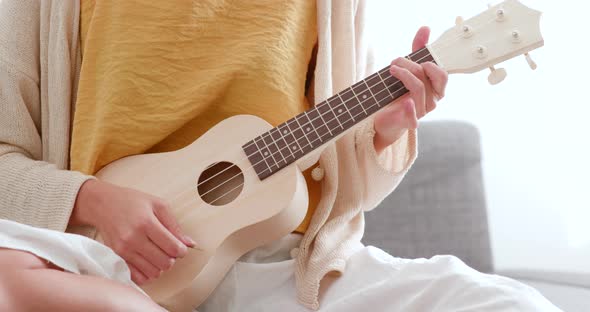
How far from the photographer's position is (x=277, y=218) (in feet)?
3.39

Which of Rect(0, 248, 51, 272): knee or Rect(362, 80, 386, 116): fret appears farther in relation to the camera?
Rect(362, 80, 386, 116): fret

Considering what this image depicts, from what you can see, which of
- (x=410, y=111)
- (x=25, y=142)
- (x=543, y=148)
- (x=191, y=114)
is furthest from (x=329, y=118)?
(x=543, y=148)

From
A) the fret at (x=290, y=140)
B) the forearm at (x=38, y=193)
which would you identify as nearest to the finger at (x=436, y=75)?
the fret at (x=290, y=140)

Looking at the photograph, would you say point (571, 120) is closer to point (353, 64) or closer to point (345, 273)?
point (353, 64)

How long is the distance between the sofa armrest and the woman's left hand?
1.99 ft

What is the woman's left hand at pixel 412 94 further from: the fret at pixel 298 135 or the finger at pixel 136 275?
the finger at pixel 136 275

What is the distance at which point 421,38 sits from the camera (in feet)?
3.75

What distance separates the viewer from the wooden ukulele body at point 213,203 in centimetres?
103

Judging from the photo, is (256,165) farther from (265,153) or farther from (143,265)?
(143,265)

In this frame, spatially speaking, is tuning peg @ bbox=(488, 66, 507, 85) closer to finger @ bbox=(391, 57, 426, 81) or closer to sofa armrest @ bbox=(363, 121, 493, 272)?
finger @ bbox=(391, 57, 426, 81)

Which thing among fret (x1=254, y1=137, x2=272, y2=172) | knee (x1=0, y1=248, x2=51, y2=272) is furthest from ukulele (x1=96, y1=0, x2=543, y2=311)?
knee (x1=0, y1=248, x2=51, y2=272)

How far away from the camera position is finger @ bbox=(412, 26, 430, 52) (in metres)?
1.13

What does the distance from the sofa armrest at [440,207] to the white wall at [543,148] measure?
20 cm

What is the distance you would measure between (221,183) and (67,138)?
11.0 inches
